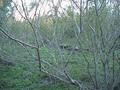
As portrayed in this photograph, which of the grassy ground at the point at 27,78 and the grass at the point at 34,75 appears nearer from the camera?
the grass at the point at 34,75

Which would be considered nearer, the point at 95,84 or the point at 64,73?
the point at 64,73

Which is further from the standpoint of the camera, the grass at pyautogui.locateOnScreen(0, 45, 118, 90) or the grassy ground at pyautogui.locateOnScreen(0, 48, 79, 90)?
the grassy ground at pyautogui.locateOnScreen(0, 48, 79, 90)

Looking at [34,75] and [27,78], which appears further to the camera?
[34,75]

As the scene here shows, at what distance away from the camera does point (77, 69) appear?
8602 mm

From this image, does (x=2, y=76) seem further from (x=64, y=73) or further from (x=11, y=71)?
(x=64, y=73)

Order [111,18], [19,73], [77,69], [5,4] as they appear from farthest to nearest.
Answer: [19,73] → [77,69] → [5,4] → [111,18]

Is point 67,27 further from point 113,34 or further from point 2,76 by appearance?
point 2,76

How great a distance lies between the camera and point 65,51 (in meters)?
6.92

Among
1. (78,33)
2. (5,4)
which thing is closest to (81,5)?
(78,33)

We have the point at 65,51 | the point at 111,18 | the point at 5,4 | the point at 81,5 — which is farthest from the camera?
the point at 5,4

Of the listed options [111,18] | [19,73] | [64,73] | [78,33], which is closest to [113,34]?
[111,18]

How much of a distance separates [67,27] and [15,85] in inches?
104

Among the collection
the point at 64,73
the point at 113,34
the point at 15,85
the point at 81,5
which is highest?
the point at 81,5

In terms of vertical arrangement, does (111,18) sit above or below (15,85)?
above
